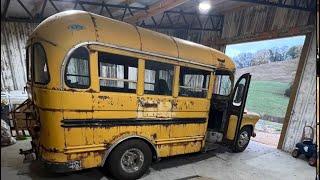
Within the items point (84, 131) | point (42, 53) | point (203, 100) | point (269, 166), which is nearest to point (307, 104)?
point (269, 166)

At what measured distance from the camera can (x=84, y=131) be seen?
425 centimetres

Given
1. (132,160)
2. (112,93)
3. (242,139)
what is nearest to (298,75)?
(242,139)

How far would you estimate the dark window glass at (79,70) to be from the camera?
4.09 meters

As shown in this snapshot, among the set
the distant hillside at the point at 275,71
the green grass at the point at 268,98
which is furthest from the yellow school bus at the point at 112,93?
the distant hillside at the point at 275,71

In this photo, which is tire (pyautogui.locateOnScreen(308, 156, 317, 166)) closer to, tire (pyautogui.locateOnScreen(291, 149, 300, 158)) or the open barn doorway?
tire (pyautogui.locateOnScreen(291, 149, 300, 158))

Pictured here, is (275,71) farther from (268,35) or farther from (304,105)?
(304,105)

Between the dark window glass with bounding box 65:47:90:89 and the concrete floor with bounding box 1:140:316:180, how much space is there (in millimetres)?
1848

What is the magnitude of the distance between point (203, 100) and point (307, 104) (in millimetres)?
3702

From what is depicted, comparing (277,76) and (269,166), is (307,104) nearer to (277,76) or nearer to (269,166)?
(269,166)

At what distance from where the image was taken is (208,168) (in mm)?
5965

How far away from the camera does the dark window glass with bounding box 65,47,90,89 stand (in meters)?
4.09

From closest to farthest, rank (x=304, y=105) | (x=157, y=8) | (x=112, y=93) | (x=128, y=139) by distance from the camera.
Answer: (x=112, y=93)
(x=128, y=139)
(x=304, y=105)
(x=157, y=8)

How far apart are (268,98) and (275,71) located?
224 centimetres

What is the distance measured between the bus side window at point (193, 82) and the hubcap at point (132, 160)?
61.5 inches
